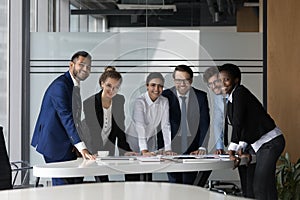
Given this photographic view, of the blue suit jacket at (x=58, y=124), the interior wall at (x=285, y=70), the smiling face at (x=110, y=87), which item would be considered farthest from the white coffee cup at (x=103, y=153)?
the interior wall at (x=285, y=70)

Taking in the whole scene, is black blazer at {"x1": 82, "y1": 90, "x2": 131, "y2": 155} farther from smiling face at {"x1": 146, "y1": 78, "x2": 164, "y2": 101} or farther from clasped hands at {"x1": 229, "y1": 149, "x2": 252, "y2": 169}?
clasped hands at {"x1": 229, "y1": 149, "x2": 252, "y2": 169}

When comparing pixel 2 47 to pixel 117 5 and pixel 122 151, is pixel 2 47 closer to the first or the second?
pixel 117 5

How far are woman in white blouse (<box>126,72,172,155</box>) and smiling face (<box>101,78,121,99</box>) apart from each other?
258 mm

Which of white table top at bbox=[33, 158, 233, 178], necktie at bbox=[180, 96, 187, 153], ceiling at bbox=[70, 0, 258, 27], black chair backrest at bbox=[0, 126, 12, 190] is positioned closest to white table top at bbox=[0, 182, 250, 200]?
white table top at bbox=[33, 158, 233, 178]

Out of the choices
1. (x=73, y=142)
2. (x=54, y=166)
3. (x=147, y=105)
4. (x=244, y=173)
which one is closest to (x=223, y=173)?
(x=244, y=173)

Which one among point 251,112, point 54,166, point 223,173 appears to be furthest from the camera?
point 223,173

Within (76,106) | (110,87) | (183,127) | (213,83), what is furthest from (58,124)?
(213,83)

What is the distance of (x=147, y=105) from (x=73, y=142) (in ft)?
2.25

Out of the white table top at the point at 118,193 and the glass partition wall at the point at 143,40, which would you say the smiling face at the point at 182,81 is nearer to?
the glass partition wall at the point at 143,40

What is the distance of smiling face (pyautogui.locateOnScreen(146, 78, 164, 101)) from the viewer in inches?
237

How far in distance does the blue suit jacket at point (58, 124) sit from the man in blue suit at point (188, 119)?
749 mm

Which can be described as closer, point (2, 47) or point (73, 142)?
point (73, 142)

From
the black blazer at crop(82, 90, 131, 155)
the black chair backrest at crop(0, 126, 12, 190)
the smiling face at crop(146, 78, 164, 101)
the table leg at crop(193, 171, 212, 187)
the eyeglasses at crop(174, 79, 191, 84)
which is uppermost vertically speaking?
the eyeglasses at crop(174, 79, 191, 84)

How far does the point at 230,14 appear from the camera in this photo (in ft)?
22.1
